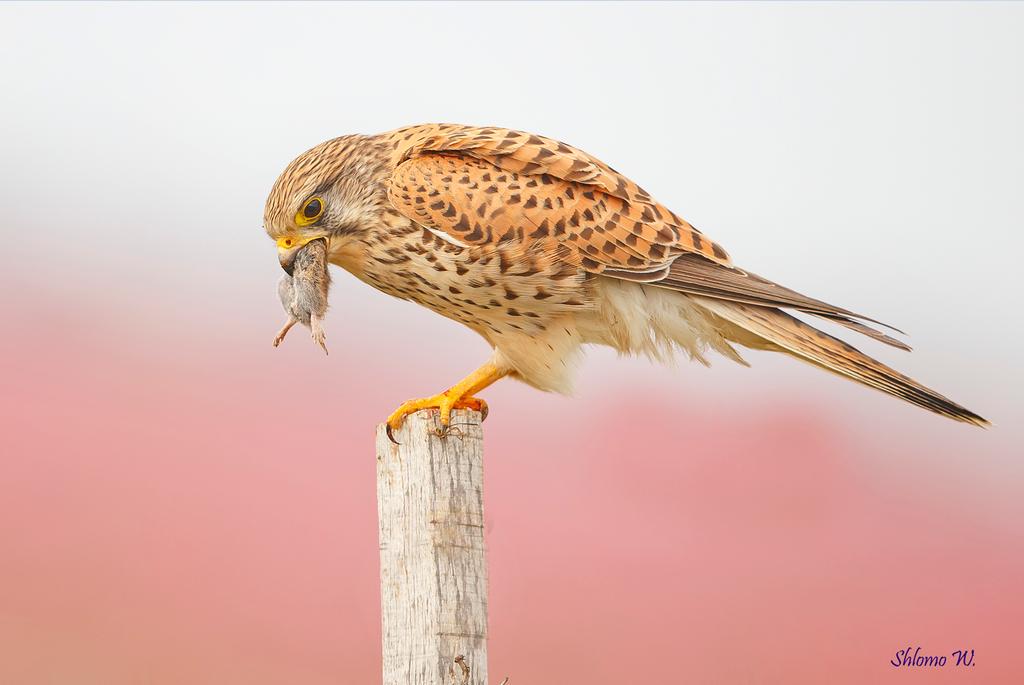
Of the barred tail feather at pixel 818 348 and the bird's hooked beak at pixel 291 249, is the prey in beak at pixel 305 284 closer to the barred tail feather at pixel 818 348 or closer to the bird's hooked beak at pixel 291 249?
the bird's hooked beak at pixel 291 249

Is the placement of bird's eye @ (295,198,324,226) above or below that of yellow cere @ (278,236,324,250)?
above

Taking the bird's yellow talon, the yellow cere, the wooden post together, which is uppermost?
the yellow cere

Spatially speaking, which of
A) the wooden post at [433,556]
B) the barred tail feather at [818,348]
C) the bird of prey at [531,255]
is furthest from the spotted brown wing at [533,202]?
the wooden post at [433,556]

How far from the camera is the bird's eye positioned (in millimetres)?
3098

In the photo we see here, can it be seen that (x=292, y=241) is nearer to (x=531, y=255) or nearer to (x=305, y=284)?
(x=305, y=284)

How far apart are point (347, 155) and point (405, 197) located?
0.31 metres

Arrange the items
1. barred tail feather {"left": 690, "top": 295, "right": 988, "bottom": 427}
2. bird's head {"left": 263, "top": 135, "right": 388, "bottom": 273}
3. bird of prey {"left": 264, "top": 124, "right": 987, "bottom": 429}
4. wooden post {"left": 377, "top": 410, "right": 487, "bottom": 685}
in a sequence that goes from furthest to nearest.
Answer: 1. bird's head {"left": 263, "top": 135, "right": 388, "bottom": 273}
2. bird of prey {"left": 264, "top": 124, "right": 987, "bottom": 429}
3. barred tail feather {"left": 690, "top": 295, "right": 988, "bottom": 427}
4. wooden post {"left": 377, "top": 410, "right": 487, "bottom": 685}

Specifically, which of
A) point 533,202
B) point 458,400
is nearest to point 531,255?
point 533,202

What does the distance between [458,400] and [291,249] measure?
737 millimetres

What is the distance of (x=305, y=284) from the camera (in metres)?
3.07

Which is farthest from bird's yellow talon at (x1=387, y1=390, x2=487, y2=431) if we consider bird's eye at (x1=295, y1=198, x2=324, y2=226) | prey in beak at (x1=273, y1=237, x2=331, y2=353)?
bird's eye at (x1=295, y1=198, x2=324, y2=226)

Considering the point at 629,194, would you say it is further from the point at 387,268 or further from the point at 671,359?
the point at 387,268

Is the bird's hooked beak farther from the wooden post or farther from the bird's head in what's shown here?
the wooden post

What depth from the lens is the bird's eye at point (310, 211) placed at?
3.10 m
